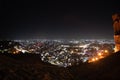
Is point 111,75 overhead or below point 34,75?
below

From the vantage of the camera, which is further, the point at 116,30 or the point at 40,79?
the point at 116,30

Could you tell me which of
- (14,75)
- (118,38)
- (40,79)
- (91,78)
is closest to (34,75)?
(40,79)

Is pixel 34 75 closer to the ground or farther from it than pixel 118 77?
farther from it

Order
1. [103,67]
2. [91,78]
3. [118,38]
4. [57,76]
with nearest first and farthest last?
[57,76]
[91,78]
[103,67]
[118,38]

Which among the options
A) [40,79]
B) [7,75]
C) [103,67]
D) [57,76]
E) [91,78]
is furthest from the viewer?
[103,67]

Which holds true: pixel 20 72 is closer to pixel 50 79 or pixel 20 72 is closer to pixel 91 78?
pixel 50 79

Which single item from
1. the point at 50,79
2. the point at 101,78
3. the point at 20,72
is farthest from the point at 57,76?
the point at 101,78

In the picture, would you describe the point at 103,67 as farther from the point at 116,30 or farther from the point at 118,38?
the point at 116,30

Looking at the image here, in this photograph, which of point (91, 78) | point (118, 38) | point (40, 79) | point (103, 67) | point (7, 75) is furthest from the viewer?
point (118, 38)

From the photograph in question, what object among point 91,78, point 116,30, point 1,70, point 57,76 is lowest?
point 91,78
